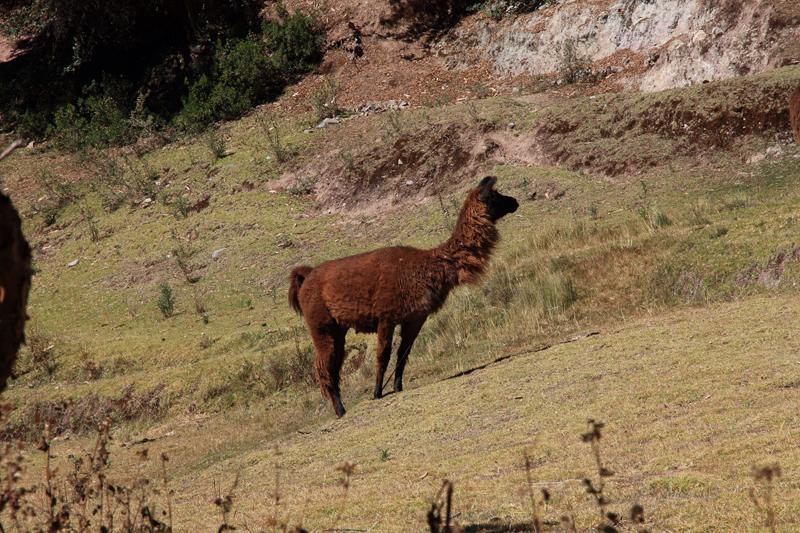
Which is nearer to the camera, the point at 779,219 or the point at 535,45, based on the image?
the point at 779,219

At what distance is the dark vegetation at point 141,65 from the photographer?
39219mm

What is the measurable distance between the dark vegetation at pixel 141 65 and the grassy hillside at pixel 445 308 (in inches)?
72.0

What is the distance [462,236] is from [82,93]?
1247 inches

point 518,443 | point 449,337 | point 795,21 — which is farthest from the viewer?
point 795,21

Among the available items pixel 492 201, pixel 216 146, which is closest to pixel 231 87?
pixel 216 146

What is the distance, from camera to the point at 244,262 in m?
27.3

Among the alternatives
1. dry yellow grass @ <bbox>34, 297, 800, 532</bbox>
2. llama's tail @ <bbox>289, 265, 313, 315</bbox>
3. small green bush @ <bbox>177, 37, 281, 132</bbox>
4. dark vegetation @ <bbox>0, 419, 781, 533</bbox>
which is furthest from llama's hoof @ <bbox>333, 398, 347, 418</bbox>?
small green bush @ <bbox>177, 37, 281, 132</bbox>

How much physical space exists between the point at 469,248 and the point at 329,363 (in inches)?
103

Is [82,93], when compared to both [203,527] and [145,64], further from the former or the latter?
[203,527]

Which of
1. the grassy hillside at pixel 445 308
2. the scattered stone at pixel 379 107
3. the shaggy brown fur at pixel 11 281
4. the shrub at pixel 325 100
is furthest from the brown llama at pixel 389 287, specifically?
the shrub at pixel 325 100

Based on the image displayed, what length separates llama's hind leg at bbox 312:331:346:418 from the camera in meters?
15.0

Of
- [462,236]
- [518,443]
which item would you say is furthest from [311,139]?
[518,443]

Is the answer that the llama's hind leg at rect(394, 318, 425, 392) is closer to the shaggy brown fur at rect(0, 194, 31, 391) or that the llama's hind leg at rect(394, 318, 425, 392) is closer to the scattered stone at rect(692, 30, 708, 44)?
the shaggy brown fur at rect(0, 194, 31, 391)

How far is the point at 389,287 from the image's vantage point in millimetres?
14539
